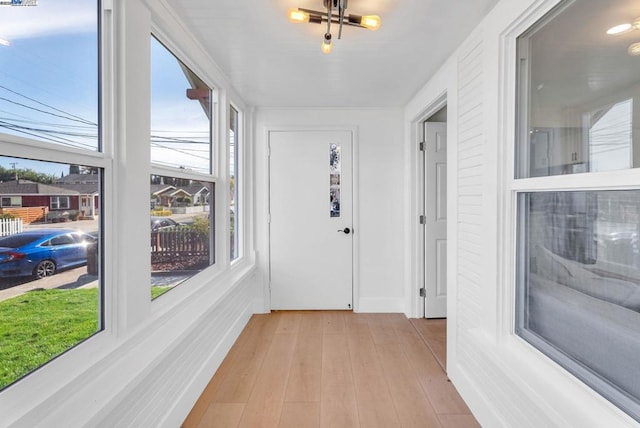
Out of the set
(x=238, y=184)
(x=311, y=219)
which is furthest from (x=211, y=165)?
(x=311, y=219)

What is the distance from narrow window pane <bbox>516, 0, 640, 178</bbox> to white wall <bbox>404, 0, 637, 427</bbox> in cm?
8

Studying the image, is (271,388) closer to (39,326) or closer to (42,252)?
(39,326)

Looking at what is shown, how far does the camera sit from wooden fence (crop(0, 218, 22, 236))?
38.4 inches

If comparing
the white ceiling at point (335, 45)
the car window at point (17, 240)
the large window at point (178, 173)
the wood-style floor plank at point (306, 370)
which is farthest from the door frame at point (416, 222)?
the car window at point (17, 240)

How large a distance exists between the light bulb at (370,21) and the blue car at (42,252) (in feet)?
5.28

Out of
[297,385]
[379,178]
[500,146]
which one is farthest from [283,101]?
[297,385]

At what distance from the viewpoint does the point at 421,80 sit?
9.28 feet

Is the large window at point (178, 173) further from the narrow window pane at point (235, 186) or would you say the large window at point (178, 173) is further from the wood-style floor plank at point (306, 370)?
the wood-style floor plank at point (306, 370)

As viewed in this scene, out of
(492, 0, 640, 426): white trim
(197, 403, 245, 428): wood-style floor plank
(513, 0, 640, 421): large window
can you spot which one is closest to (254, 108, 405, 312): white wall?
(197, 403, 245, 428): wood-style floor plank

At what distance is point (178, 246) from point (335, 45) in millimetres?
1610

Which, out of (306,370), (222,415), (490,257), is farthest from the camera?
(306,370)

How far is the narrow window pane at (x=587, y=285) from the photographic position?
3.48 feet

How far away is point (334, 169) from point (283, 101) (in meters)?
0.88

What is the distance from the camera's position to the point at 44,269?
1135mm
